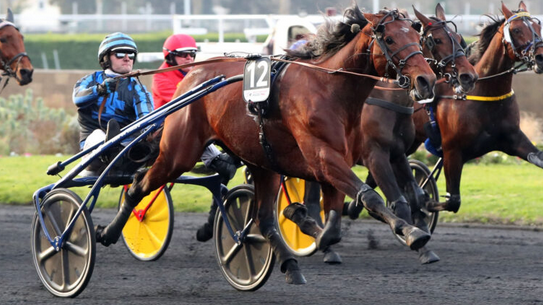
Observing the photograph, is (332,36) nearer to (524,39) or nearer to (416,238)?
(416,238)

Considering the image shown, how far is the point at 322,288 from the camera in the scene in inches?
235

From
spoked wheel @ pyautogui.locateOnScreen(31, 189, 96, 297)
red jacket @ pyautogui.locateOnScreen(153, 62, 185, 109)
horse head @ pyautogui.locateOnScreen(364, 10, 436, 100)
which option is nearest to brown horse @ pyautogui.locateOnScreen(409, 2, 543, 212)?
red jacket @ pyautogui.locateOnScreen(153, 62, 185, 109)

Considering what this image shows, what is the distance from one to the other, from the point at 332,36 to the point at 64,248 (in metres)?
2.04

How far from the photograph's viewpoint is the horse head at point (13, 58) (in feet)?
28.0

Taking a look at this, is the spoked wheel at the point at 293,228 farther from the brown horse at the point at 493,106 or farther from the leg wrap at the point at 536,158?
the leg wrap at the point at 536,158

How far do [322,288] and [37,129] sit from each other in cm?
905

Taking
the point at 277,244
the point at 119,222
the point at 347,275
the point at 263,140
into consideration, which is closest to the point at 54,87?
the point at 119,222

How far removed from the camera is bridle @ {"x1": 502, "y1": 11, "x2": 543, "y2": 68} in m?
7.07

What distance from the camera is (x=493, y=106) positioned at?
718cm

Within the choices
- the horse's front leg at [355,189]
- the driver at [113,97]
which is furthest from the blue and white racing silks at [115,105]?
the horse's front leg at [355,189]

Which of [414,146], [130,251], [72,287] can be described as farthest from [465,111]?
[72,287]

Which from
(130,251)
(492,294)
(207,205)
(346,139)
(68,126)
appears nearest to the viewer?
(346,139)

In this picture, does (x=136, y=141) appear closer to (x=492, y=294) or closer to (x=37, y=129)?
(x=492, y=294)

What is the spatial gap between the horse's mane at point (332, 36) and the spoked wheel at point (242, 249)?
102cm
